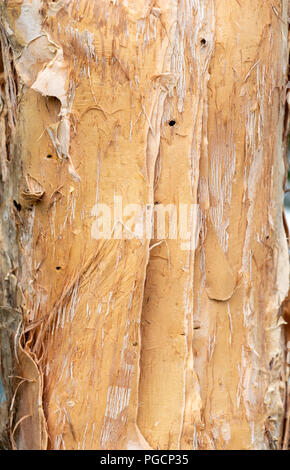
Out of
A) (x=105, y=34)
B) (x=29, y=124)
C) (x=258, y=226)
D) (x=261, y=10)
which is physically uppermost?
(x=261, y=10)

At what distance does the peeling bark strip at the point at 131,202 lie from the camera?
882 mm

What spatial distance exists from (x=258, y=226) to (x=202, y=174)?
0.58ft

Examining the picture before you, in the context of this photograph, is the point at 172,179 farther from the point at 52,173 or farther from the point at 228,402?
the point at 228,402

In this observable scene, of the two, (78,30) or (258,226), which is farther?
(258,226)

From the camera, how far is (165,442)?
0.92 metres

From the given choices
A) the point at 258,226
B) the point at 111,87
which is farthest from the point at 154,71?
the point at 258,226

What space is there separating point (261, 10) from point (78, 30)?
37cm

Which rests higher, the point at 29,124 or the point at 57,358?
the point at 29,124

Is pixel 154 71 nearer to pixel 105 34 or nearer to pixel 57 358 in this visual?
pixel 105 34

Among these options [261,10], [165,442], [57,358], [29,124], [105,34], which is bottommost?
[165,442]

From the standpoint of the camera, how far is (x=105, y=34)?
87cm

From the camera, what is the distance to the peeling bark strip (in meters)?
0.88

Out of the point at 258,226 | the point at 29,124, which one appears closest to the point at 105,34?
the point at 29,124

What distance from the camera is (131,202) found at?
89cm
